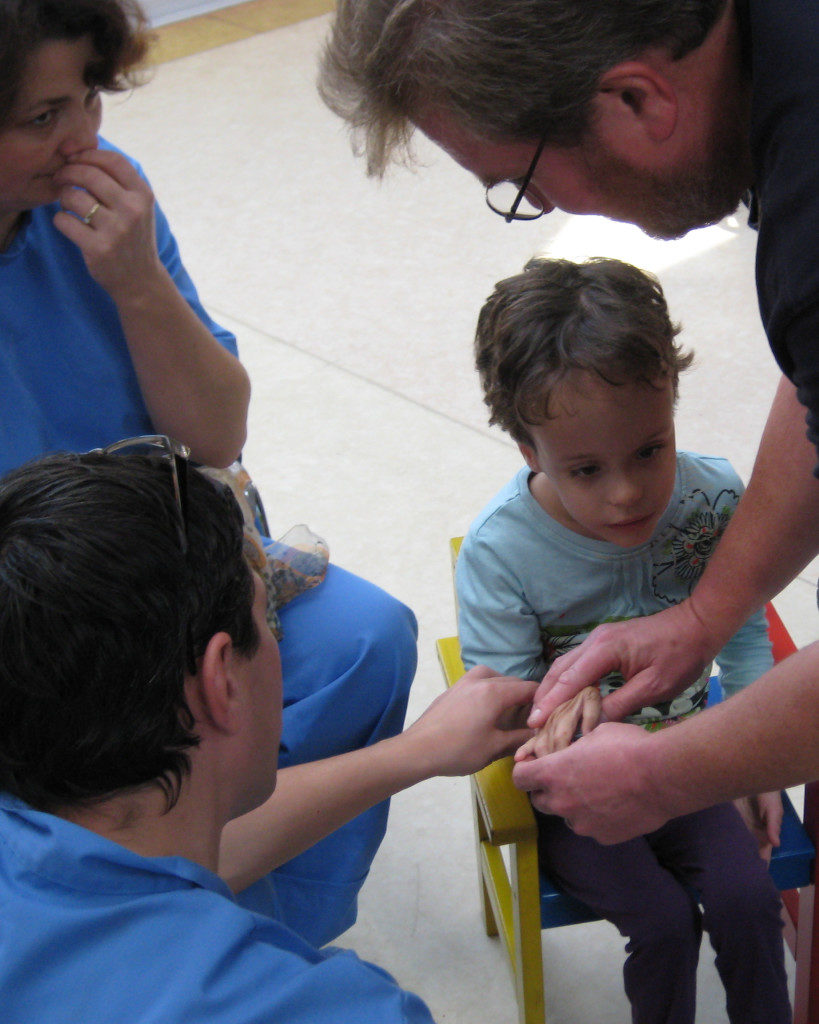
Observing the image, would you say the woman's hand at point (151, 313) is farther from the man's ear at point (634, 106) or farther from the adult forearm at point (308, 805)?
the man's ear at point (634, 106)

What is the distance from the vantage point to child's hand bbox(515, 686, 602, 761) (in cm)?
131

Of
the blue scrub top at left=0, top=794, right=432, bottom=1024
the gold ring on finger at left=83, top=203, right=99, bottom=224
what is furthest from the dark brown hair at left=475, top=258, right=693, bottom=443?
the blue scrub top at left=0, top=794, right=432, bottom=1024

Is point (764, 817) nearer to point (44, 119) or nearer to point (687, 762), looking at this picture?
point (687, 762)

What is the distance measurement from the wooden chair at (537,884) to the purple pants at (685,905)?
46 millimetres

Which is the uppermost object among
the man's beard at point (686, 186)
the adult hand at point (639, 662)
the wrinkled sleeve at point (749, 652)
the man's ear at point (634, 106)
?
the man's ear at point (634, 106)

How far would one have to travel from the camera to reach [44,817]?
88 centimetres

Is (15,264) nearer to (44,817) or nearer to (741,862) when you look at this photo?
(44,817)

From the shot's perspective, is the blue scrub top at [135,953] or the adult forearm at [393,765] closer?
the blue scrub top at [135,953]

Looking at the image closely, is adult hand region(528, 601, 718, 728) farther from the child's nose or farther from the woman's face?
the woman's face

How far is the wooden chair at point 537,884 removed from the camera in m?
1.32

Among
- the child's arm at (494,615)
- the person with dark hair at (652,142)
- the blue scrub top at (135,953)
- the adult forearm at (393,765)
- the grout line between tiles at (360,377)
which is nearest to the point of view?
the blue scrub top at (135,953)

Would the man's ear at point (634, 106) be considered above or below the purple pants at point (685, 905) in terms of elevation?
above

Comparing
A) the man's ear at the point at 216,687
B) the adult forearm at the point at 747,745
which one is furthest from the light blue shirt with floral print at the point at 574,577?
the man's ear at the point at 216,687

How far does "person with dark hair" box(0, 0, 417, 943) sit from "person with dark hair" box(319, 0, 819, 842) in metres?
0.31
